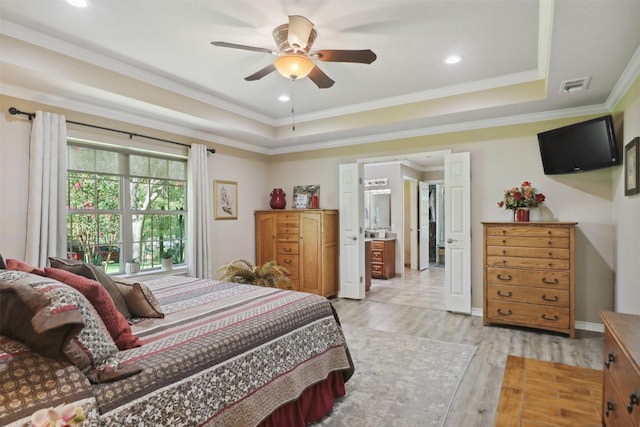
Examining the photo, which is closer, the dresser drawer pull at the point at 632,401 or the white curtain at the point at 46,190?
the dresser drawer pull at the point at 632,401

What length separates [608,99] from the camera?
134 inches

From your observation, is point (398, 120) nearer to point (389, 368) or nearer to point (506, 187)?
point (506, 187)

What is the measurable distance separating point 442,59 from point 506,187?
184 cm

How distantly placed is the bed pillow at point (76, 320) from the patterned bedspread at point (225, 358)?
64mm

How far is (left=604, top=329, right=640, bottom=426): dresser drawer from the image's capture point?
1.33 metres

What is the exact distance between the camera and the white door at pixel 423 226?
26.5 feet

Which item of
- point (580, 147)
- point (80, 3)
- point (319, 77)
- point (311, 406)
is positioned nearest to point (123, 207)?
point (80, 3)

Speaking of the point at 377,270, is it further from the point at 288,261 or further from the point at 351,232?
the point at 288,261

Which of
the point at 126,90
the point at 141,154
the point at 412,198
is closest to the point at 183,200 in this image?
the point at 141,154

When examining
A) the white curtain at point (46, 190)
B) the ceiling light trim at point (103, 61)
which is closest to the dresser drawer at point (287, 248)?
the ceiling light trim at point (103, 61)

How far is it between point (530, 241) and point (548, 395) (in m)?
1.71

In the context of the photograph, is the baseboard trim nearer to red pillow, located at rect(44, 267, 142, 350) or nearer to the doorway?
the doorway

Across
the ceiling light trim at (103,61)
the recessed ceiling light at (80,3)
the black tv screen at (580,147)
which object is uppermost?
the recessed ceiling light at (80,3)

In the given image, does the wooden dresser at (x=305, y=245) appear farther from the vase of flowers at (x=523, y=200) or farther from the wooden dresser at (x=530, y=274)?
the vase of flowers at (x=523, y=200)
